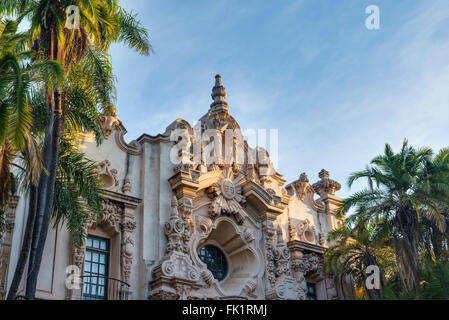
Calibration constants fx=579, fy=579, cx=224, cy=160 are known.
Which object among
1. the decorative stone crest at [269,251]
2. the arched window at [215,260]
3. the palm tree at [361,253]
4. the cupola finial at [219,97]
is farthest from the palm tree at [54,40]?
the palm tree at [361,253]

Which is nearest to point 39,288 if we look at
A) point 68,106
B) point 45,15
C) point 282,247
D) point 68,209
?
point 68,209

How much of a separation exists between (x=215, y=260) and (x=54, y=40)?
11333 mm

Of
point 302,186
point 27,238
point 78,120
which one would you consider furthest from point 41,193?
point 302,186

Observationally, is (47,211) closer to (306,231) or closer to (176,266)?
(176,266)

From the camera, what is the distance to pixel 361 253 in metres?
23.6

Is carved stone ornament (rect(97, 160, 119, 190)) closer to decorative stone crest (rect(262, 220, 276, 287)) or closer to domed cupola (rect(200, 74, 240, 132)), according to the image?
domed cupola (rect(200, 74, 240, 132))

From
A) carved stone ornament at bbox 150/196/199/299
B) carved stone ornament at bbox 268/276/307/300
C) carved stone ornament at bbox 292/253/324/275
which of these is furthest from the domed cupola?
carved stone ornament at bbox 268/276/307/300

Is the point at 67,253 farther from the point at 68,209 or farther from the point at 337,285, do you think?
the point at 337,285

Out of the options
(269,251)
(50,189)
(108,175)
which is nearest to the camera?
(50,189)

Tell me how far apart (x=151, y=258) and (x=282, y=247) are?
6.44 m

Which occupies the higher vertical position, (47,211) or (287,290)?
(47,211)

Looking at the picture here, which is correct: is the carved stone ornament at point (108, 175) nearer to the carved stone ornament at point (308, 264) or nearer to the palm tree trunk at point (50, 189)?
the palm tree trunk at point (50, 189)

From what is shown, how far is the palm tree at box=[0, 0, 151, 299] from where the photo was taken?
14.4 m
